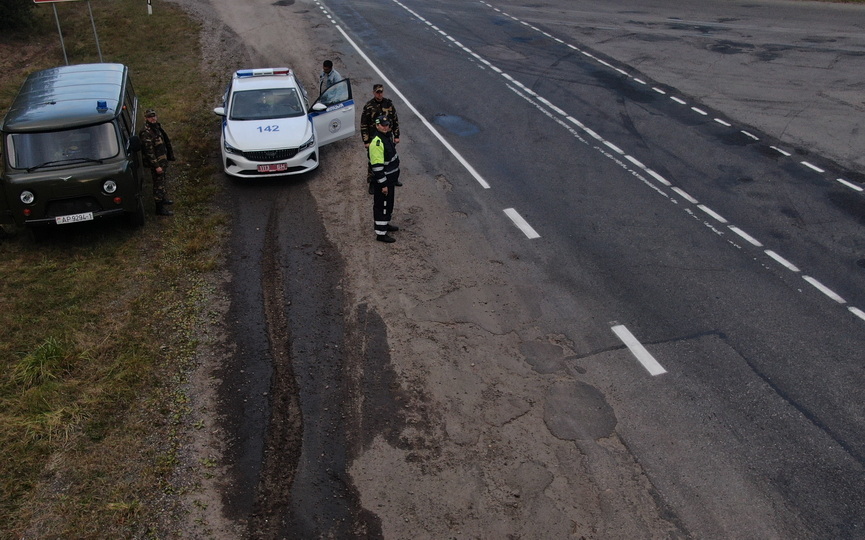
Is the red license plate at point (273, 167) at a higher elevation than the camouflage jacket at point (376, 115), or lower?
lower

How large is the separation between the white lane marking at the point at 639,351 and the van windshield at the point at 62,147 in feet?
27.6

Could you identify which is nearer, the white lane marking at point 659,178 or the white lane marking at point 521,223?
the white lane marking at point 521,223

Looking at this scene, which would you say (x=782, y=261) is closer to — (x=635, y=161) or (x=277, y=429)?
(x=635, y=161)

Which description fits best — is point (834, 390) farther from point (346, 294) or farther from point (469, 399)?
point (346, 294)

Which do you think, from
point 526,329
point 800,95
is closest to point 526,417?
point 526,329

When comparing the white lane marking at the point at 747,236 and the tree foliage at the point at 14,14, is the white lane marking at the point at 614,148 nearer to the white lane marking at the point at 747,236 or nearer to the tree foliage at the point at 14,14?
the white lane marking at the point at 747,236

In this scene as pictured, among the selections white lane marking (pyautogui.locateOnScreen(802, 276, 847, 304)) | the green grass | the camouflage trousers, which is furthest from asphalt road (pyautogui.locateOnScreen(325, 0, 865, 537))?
the camouflage trousers

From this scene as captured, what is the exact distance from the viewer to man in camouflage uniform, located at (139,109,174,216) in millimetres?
12711

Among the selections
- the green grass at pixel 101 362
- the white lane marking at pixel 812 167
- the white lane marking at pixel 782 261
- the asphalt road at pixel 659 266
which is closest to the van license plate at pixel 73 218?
the green grass at pixel 101 362

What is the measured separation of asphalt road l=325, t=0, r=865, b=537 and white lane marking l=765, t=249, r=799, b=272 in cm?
4

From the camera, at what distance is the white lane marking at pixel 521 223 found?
1193 centimetres

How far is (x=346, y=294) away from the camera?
1027 centimetres

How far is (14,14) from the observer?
24469 mm

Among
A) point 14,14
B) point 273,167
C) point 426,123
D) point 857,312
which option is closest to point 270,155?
point 273,167
